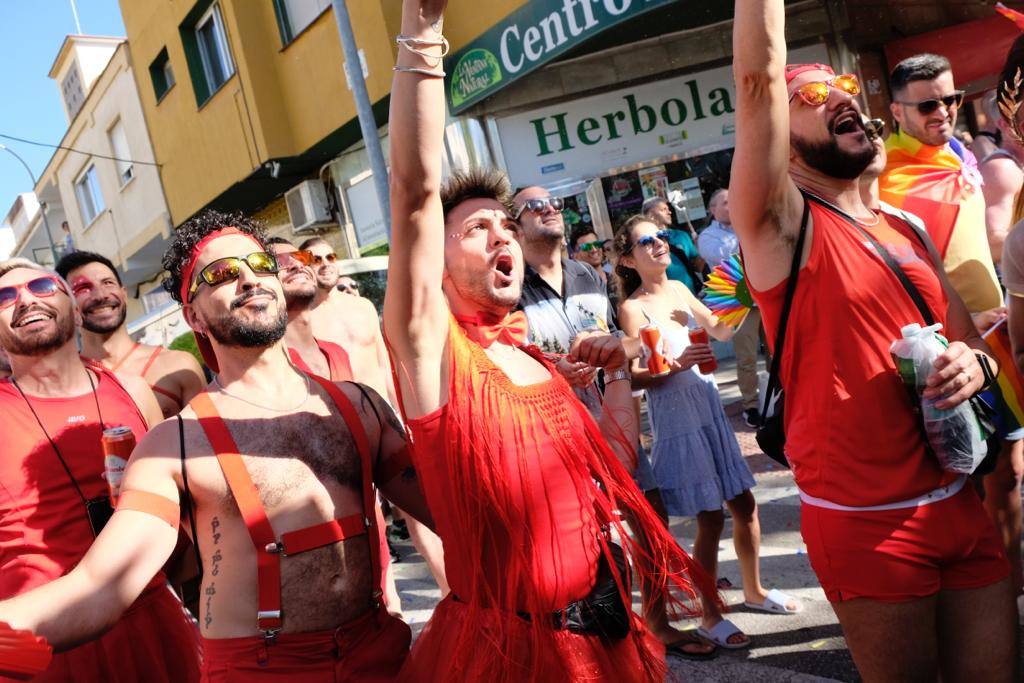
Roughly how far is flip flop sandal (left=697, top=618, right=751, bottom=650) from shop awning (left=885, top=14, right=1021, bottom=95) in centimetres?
1038

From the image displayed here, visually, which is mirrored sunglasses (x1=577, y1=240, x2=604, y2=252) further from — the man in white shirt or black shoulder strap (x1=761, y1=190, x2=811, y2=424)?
black shoulder strap (x1=761, y1=190, x2=811, y2=424)

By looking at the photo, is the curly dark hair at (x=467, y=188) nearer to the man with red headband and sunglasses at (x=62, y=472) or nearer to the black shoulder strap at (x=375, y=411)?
the black shoulder strap at (x=375, y=411)

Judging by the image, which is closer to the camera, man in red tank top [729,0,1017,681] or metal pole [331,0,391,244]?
man in red tank top [729,0,1017,681]

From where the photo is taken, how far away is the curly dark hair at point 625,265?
461 centimetres

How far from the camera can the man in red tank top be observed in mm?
2086

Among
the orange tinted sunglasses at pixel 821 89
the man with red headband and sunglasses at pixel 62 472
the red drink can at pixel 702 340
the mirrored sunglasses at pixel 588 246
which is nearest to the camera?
the orange tinted sunglasses at pixel 821 89

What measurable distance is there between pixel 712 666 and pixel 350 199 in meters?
12.6

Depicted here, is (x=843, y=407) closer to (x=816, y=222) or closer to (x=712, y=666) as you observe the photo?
(x=816, y=222)

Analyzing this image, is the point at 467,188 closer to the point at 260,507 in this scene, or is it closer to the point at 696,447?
the point at 260,507

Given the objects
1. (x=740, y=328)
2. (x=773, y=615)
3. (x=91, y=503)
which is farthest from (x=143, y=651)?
(x=740, y=328)

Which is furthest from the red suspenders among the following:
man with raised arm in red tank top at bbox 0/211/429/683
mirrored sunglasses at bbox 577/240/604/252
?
mirrored sunglasses at bbox 577/240/604/252

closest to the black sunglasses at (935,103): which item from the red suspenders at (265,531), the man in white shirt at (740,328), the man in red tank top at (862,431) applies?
the man in red tank top at (862,431)

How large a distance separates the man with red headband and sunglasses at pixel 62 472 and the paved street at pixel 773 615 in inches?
84.1

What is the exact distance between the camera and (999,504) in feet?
11.4
